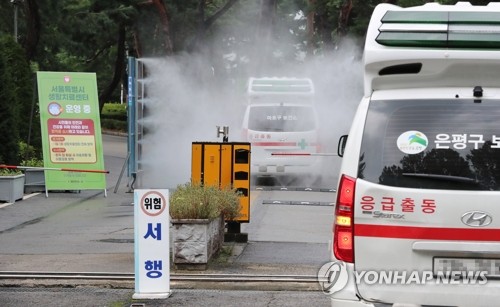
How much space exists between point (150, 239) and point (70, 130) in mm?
12226

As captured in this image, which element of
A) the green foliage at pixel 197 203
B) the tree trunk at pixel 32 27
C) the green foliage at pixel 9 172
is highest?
the tree trunk at pixel 32 27

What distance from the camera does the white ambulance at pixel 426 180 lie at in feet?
18.5

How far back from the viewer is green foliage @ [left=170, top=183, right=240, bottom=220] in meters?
10.3

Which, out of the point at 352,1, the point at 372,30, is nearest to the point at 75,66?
the point at 352,1

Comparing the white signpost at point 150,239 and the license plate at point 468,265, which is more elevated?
the license plate at point 468,265

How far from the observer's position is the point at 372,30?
20.5 feet

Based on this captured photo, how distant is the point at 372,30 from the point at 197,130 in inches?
905

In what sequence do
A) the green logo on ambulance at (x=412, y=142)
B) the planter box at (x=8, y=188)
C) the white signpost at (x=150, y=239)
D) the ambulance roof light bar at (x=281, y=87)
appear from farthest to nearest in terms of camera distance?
the ambulance roof light bar at (x=281, y=87) < the planter box at (x=8, y=188) < the white signpost at (x=150, y=239) < the green logo on ambulance at (x=412, y=142)

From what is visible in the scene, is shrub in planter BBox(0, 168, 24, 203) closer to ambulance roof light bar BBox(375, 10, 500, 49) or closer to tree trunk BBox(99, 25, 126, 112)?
ambulance roof light bar BBox(375, 10, 500, 49)

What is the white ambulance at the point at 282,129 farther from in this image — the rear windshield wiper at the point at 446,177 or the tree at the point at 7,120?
the rear windshield wiper at the point at 446,177

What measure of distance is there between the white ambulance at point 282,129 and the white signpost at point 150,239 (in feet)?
48.6

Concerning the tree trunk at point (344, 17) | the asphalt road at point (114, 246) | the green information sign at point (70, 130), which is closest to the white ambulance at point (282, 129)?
the asphalt road at point (114, 246)

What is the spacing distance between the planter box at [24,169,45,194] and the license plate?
15.9 m

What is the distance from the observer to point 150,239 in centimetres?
866
